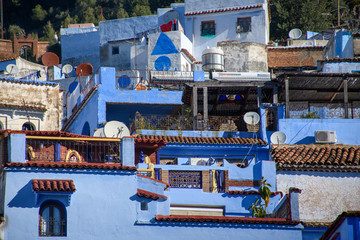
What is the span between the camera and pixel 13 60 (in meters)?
47.7

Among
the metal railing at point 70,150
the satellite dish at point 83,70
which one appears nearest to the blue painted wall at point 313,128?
the metal railing at point 70,150

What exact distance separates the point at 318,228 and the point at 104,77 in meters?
13.4

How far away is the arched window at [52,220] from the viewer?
21.5 metres

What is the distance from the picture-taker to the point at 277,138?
31000mm

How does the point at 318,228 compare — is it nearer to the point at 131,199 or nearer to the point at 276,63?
the point at 131,199

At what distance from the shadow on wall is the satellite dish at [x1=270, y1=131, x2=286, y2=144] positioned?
1281 centimetres

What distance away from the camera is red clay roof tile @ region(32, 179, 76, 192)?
69.7 ft

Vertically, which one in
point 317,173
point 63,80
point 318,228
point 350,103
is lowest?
point 318,228

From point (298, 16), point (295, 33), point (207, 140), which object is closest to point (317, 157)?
point (207, 140)

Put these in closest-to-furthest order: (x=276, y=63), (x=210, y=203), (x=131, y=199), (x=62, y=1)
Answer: (x=131, y=199) < (x=210, y=203) < (x=276, y=63) < (x=62, y=1)

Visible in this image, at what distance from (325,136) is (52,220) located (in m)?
14.8

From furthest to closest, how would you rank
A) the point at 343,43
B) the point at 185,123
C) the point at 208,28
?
the point at 208,28 → the point at 343,43 → the point at 185,123

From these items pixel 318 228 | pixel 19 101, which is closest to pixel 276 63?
pixel 19 101

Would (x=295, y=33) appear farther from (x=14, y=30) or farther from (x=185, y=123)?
(x=14, y=30)
